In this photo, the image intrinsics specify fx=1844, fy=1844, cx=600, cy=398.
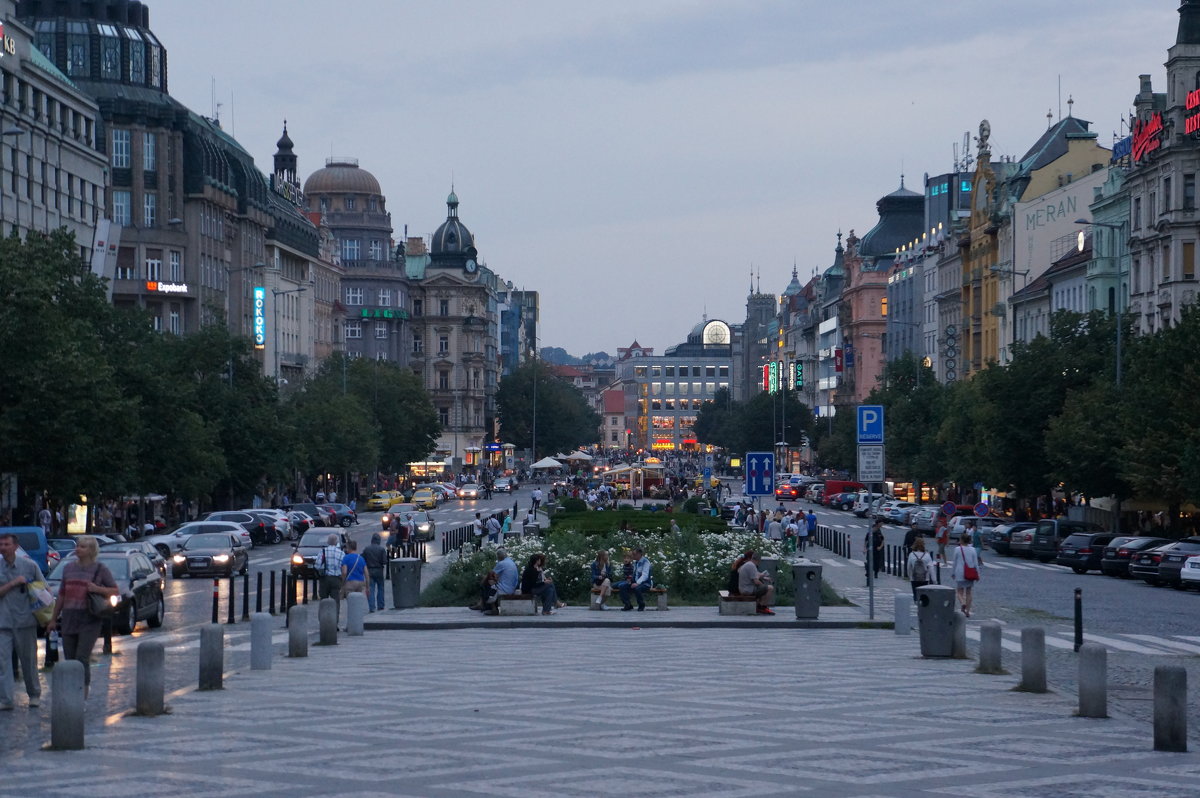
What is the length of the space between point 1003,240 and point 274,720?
98.0 m

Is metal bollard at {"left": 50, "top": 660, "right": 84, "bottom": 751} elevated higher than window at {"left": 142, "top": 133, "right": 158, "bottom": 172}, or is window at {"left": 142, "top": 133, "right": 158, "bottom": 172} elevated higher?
window at {"left": 142, "top": 133, "right": 158, "bottom": 172}

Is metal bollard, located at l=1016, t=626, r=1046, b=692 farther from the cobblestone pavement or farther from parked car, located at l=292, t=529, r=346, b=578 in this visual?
parked car, located at l=292, t=529, r=346, b=578

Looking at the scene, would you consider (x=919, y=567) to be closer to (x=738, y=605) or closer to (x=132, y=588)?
(x=738, y=605)

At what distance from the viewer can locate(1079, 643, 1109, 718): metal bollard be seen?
1798cm

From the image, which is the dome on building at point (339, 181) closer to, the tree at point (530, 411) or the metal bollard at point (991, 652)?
the tree at point (530, 411)

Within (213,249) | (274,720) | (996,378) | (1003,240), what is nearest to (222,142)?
(213,249)

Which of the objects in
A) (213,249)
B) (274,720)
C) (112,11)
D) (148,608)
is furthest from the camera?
(213,249)

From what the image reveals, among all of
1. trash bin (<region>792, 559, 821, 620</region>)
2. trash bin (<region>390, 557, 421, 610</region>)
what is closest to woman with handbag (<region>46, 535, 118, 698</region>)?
trash bin (<region>792, 559, 821, 620</region>)

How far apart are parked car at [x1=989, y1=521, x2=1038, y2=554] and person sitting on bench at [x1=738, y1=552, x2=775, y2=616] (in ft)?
101

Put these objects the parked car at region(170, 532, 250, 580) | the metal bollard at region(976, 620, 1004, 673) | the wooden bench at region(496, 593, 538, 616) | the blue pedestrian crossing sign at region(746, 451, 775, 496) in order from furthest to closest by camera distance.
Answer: the parked car at region(170, 532, 250, 580) → the blue pedestrian crossing sign at region(746, 451, 775, 496) → the wooden bench at region(496, 593, 538, 616) → the metal bollard at region(976, 620, 1004, 673)

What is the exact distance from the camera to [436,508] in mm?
103438

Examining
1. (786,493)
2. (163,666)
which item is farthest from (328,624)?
(786,493)

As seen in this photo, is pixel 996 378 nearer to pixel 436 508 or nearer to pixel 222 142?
Answer: pixel 436 508

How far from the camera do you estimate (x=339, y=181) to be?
169 m
